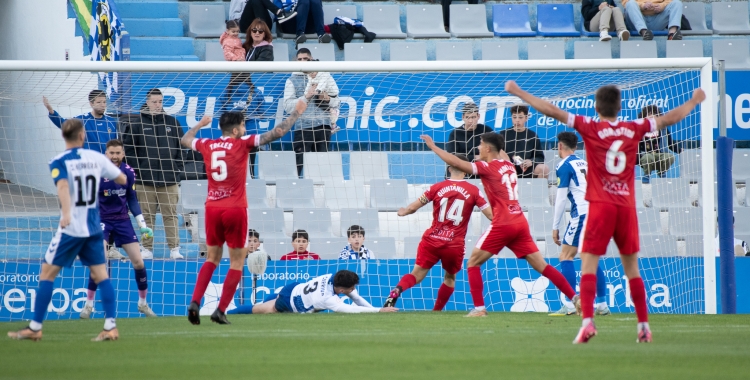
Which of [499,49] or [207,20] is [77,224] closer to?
[207,20]

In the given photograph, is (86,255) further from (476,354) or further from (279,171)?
(279,171)

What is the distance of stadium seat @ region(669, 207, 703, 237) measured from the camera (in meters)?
13.7

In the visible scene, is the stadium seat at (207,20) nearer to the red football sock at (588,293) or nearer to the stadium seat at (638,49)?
the stadium seat at (638,49)

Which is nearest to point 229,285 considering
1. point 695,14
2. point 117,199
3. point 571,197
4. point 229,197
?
point 229,197

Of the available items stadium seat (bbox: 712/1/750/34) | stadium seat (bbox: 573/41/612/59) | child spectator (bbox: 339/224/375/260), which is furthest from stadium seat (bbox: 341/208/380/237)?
stadium seat (bbox: 712/1/750/34)

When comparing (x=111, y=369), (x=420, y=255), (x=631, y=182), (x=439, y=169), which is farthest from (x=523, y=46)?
(x=111, y=369)

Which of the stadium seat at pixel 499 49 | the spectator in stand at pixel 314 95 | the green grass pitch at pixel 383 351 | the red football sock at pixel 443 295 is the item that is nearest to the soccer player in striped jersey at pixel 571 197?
the green grass pitch at pixel 383 351

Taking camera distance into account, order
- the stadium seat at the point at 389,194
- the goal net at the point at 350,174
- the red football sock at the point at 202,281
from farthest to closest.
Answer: the stadium seat at the point at 389,194, the goal net at the point at 350,174, the red football sock at the point at 202,281

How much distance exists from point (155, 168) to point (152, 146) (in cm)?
33

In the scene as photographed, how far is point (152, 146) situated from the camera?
12922 mm

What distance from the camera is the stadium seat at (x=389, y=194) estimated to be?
14.1m

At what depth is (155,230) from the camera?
13062 mm

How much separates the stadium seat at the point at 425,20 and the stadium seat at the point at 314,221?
490cm

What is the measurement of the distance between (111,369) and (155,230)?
24.6 ft
